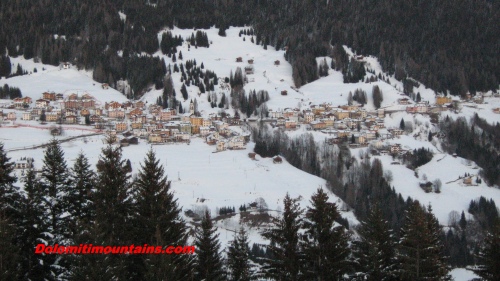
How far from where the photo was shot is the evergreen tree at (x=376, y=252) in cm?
Result: 1697

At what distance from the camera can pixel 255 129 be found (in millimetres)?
69000

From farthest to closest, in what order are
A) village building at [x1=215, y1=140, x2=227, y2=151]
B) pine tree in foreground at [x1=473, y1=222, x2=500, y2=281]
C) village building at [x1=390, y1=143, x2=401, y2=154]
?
village building at [x1=390, y1=143, x2=401, y2=154]
village building at [x1=215, y1=140, x2=227, y2=151]
pine tree in foreground at [x1=473, y1=222, x2=500, y2=281]

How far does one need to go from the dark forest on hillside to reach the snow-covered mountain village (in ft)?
7.64

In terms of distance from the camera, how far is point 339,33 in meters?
107

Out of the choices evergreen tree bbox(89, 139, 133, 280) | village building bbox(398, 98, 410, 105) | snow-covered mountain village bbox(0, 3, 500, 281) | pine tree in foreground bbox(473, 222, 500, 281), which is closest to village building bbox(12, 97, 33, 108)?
snow-covered mountain village bbox(0, 3, 500, 281)

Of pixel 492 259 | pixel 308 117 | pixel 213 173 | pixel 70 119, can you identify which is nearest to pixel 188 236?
pixel 492 259

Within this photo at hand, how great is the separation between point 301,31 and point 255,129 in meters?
47.0

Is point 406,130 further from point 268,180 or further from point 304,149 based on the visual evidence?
point 268,180

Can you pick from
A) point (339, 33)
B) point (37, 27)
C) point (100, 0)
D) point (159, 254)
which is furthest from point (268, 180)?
point (100, 0)

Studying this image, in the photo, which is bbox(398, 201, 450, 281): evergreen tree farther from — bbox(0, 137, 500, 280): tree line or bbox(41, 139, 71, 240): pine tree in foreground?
bbox(41, 139, 71, 240): pine tree in foreground

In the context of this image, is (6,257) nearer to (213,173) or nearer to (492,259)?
(492,259)

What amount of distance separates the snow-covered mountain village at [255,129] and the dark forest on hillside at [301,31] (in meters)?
2.33

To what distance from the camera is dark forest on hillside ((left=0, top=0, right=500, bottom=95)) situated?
93.1 meters

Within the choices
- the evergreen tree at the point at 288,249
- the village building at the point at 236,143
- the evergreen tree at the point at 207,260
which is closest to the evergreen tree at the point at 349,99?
the village building at the point at 236,143
